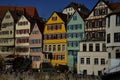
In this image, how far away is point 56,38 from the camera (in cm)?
6756

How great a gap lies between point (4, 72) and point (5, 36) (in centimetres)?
2461

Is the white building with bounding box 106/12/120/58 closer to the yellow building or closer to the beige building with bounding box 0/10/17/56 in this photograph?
the yellow building

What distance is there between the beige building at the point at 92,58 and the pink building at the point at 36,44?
1438 cm

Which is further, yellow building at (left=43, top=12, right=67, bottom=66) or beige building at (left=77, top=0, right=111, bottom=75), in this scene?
yellow building at (left=43, top=12, right=67, bottom=66)

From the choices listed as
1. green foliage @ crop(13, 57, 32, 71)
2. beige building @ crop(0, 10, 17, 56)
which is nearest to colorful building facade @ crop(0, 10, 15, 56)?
beige building @ crop(0, 10, 17, 56)

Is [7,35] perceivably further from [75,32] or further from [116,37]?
[116,37]

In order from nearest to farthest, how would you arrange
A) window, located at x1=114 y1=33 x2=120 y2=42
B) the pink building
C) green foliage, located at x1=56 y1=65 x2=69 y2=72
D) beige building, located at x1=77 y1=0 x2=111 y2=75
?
1. window, located at x1=114 y1=33 x2=120 y2=42
2. beige building, located at x1=77 y1=0 x2=111 y2=75
3. green foliage, located at x1=56 y1=65 x2=69 y2=72
4. the pink building

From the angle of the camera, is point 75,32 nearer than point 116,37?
No

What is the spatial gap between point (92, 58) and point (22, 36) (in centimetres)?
2446

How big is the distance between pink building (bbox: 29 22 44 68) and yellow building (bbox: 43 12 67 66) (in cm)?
145

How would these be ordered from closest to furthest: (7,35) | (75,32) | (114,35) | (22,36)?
1. (114,35)
2. (75,32)
3. (22,36)
4. (7,35)

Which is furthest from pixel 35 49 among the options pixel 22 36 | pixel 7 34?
pixel 7 34

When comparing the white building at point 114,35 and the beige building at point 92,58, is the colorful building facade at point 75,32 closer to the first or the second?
the beige building at point 92,58

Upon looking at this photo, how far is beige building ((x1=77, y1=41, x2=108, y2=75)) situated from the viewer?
54250mm
